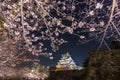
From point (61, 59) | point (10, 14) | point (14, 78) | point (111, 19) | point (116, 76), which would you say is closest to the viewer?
point (111, 19)

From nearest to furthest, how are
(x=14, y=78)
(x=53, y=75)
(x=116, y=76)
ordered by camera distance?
(x=116, y=76), (x=53, y=75), (x=14, y=78)

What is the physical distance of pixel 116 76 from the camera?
505 inches

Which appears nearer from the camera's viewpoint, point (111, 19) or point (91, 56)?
point (111, 19)

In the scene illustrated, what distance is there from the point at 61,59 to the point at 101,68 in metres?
39.9

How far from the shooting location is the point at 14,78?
31.6 m

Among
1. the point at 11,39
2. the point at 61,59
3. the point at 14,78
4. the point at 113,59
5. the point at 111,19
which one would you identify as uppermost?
the point at 111,19

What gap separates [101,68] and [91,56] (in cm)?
101

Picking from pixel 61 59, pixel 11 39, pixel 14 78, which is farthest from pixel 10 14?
pixel 61 59

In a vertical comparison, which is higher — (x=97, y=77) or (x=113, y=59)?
(x=113, y=59)

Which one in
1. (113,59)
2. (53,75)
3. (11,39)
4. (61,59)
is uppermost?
(11,39)

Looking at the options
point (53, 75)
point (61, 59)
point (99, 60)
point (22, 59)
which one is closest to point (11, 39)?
point (99, 60)

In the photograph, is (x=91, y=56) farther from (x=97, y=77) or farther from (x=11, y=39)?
(x=11, y=39)

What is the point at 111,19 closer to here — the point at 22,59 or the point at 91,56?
the point at 91,56

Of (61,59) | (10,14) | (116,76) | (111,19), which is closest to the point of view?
(111,19)
